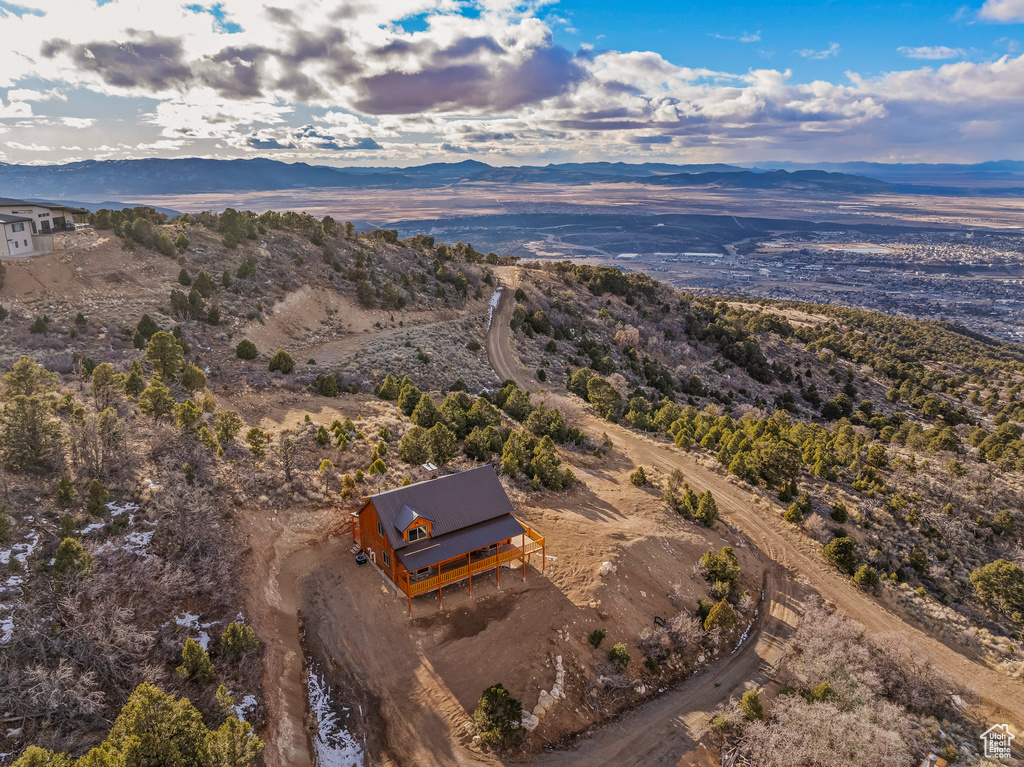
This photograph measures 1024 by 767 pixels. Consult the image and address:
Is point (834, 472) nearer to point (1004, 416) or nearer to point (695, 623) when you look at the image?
point (695, 623)

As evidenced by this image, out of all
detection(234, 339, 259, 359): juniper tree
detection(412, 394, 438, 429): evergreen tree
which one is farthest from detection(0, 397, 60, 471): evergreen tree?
detection(234, 339, 259, 359): juniper tree

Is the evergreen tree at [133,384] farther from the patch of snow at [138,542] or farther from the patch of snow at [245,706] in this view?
the patch of snow at [245,706]

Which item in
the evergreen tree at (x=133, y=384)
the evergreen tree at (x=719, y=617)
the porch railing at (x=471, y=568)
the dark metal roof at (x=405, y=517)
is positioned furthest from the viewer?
the evergreen tree at (x=133, y=384)

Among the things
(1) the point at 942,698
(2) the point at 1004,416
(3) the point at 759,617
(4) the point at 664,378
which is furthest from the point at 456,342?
(2) the point at 1004,416

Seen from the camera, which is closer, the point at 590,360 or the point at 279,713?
the point at 279,713

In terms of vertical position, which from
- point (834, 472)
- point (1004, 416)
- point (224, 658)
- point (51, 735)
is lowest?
point (1004, 416)

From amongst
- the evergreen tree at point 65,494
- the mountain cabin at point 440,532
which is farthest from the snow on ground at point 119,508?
the mountain cabin at point 440,532
